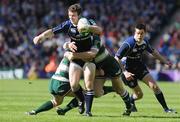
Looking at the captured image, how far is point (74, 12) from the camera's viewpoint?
46.0ft

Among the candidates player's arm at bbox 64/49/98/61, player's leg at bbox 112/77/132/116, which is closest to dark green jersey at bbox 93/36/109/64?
player's arm at bbox 64/49/98/61

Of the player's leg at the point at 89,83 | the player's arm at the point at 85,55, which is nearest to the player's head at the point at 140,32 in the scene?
the player's arm at the point at 85,55

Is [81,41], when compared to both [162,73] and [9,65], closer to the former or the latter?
Result: [162,73]

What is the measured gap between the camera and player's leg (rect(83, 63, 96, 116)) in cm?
1414

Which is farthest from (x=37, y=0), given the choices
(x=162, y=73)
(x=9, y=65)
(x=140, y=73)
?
(x=140, y=73)

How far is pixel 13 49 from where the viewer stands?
4094 centimetres

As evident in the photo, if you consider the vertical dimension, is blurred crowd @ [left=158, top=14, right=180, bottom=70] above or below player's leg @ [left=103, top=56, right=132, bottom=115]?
below

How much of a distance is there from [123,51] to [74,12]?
1.94 m

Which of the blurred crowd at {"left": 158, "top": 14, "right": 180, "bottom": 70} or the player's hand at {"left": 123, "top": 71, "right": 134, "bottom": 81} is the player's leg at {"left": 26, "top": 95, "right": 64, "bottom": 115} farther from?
the blurred crowd at {"left": 158, "top": 14, "right": 180, "bottom": 70}

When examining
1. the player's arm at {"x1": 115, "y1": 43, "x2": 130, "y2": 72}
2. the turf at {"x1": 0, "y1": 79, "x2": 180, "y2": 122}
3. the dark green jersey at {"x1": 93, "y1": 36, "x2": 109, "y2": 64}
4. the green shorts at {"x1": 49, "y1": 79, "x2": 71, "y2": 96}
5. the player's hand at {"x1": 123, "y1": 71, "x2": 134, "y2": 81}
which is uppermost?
the dark green jersey at {"x1": 93, "y1": 36, "x2": 109, "y2": 64}

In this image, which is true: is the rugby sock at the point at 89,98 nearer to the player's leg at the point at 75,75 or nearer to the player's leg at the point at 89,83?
the player's leg at the point at 89,83

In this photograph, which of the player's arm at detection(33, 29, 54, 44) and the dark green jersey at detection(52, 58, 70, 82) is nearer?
the player's arm at detection(33, 29, 54, 44)

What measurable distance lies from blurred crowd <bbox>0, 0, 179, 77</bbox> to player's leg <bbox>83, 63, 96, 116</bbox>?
919 inches

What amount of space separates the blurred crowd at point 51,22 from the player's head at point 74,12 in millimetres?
23447
